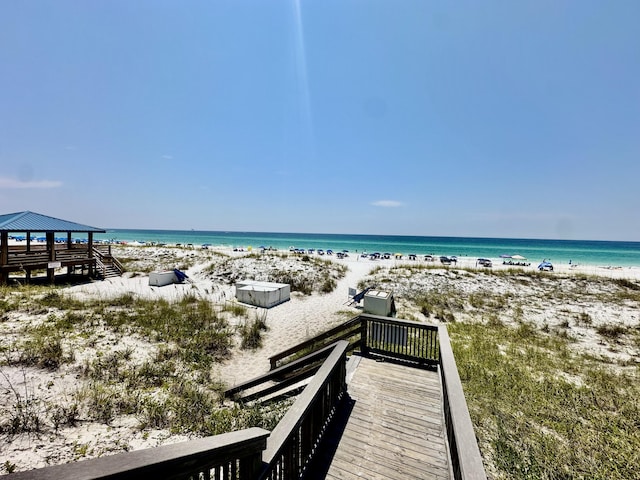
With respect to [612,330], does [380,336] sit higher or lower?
higher

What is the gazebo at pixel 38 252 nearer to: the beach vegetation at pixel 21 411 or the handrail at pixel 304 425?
the beach vegetation at pixel 21 411

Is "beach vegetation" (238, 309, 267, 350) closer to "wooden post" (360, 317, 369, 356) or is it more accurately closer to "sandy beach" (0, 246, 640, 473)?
"sandy beach" (0, 246, 640, 473)

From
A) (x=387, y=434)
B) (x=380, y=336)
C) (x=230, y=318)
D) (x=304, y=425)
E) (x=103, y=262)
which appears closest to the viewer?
(x=304, y=425)

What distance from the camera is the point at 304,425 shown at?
3.53 meters

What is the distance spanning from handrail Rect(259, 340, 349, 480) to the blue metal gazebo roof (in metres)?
21.8

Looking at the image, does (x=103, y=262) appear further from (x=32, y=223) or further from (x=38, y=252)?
(x=32, y=223)

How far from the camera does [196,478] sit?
2320mm

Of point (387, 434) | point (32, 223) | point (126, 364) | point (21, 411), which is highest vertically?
point (32, 223)

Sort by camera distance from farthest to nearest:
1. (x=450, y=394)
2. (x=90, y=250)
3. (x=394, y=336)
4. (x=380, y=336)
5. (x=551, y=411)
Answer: (x=90, y=250) < (x=380, y=336) < (x=394, y=336) < (x=551, y=411) < (x=450, y=394)

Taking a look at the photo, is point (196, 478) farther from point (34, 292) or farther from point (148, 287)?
point (148, 287)

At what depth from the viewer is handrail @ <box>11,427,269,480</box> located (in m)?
1.50

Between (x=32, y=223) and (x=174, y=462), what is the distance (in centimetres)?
2445

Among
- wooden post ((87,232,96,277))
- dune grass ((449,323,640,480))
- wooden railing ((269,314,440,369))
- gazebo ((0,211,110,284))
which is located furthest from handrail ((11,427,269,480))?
wooden post ((87,232,96,277))

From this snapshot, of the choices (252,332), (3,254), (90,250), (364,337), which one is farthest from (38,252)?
(364,337)
